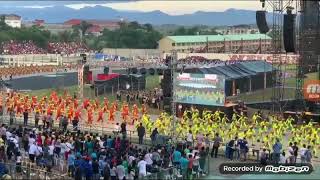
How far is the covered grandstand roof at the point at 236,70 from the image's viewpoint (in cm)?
3986

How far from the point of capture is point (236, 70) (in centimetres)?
4247

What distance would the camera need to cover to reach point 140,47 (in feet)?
389

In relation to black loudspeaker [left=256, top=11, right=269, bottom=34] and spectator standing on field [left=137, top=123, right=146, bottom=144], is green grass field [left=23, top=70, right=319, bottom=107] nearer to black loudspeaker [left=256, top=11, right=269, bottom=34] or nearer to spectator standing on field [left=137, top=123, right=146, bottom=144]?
black loudspeaker [left=256, top=11, right=269, bottom=34]

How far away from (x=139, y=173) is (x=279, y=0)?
19.4 meters

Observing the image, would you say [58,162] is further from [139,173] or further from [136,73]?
[136,73]

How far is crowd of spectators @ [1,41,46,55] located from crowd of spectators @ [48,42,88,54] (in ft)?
7.37

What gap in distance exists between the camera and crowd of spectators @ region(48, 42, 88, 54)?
10680 cm

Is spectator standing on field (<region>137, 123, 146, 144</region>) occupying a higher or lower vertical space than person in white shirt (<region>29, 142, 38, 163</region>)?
lower

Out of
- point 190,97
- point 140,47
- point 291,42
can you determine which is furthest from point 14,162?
point 140,47

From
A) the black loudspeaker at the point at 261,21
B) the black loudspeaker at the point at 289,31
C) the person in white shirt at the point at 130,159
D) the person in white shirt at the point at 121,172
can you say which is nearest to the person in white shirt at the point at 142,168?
the person in white shirt at the point at 121,172

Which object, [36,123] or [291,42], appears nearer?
[36,123]

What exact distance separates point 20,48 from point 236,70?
68762 mm

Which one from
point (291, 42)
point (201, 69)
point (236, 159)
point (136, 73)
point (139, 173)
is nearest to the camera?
point (139, 173)

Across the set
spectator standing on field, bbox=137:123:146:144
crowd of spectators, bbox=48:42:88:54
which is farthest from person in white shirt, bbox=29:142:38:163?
crowd of spectators, bbox=48:42:88:54
